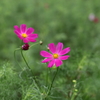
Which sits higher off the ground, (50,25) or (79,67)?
(50,25)

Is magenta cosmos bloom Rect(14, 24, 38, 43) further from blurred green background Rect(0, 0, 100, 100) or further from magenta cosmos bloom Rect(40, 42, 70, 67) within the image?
blurred green background Rect(0, 0, 100, 100)

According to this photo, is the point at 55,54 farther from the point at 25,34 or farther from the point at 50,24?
the point at 50,24

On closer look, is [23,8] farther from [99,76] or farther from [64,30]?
[99,76]

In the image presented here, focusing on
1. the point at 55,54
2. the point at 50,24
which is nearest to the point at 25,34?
the point at 55,54

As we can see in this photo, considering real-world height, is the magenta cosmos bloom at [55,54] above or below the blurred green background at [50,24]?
below

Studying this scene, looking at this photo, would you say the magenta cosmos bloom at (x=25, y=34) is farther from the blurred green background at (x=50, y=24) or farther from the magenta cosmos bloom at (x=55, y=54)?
the blurred green background at (x=50, y=24)

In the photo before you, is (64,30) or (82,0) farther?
(82,0)

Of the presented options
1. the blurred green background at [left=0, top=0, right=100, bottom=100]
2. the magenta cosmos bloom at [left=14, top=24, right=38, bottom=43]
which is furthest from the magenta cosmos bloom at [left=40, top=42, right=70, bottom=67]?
the blurred green background at [left=0, top=0, right=100, bottom=100]

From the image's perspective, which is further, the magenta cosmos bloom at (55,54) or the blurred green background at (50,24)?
the blurred green background at (50,24)

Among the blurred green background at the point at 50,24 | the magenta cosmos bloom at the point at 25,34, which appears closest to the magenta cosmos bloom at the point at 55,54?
the magenta cosmos bloom at the point at 25,34

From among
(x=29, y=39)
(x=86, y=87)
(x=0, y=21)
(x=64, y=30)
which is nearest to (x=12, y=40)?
(x=0, y=21)

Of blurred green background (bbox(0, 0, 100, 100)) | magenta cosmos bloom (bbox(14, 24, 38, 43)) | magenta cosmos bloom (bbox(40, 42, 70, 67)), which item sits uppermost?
blurred green background (bbox(0, 0, 100, 100))
